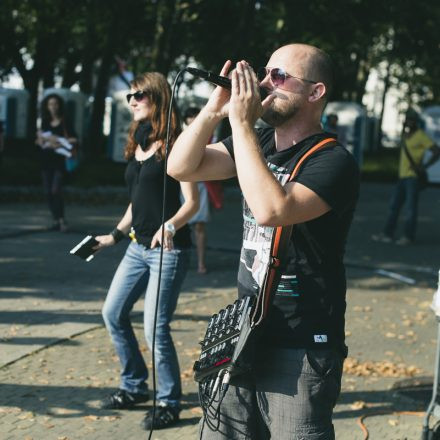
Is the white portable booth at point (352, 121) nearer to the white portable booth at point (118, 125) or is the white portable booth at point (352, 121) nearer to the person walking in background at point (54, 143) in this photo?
the white portable booth at point (118, 125)

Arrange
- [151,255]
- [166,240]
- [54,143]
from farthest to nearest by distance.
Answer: [54,143], [151,255], [166,240]

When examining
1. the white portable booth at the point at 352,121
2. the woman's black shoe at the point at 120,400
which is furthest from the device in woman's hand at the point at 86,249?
the white portable booth at the point at 352,121

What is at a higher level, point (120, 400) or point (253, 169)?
point (253, 169)

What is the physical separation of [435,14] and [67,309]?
19.7 m

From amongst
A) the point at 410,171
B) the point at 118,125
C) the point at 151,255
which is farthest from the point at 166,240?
the point at 118,125

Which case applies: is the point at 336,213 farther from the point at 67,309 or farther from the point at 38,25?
the point at 38,25

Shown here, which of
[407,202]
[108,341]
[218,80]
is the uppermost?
[218,80]

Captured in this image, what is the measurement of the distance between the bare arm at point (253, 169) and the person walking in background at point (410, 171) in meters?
11.4

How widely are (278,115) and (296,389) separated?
3.06 feet

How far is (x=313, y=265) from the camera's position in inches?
122

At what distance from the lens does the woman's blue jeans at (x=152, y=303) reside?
17.3ft

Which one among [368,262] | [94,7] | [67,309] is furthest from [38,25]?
[67,309]

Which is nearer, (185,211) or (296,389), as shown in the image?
(296,389)

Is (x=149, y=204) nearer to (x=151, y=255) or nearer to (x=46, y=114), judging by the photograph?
(x=151, y=255)
